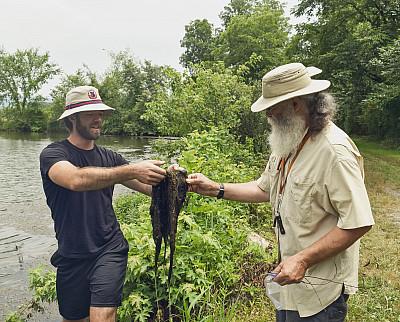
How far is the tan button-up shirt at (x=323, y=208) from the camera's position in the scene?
2156 millimetres

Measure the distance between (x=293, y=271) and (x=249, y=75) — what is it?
1271 inches

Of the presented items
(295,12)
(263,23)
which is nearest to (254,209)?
(295,12)

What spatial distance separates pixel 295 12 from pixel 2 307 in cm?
2149

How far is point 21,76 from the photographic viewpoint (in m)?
67.1

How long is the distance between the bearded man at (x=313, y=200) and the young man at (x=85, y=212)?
124 cm

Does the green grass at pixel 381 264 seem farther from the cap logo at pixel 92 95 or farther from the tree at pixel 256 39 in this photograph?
the tree at pixel 256 39

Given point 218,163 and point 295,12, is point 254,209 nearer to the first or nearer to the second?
point 218,163

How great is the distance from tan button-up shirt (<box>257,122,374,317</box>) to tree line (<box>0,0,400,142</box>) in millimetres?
1556

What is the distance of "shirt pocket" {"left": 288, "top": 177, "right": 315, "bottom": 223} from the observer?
229 centimetres

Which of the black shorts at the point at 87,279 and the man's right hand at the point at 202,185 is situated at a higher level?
the man's right hand at the point at 202,185

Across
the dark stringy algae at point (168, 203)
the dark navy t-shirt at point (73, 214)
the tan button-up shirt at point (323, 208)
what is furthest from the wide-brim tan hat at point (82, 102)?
the tan button-up shirt at point (323, 208)

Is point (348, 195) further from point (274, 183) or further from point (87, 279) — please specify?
point (87, 279)

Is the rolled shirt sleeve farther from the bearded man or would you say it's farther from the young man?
the young man

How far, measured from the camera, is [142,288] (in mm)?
4090
